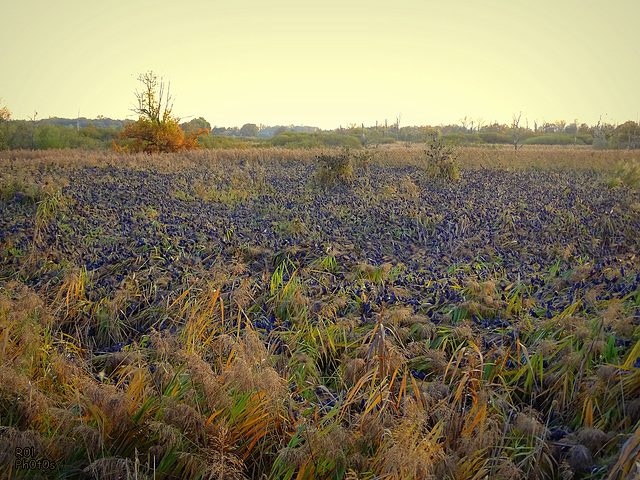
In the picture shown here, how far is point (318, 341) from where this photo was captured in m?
3.30

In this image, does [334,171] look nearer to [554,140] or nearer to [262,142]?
[262,142]

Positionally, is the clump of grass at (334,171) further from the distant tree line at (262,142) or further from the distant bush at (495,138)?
the distant bush at (495,138)

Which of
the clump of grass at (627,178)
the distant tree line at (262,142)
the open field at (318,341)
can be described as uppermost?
the distant tree line at (262,142)

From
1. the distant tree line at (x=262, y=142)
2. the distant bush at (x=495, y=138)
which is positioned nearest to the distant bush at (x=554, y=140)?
the distant tree line at (x=262, y=142)

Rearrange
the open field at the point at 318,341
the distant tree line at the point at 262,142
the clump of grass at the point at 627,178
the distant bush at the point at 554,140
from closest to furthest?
the open field at the point at 318,341
the clump of grass at the point at 627,178
the distant tree line at the point at 262,142
the distant bush at the point at 554,140

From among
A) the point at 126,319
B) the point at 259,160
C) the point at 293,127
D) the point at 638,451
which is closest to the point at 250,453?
the point at 638,451

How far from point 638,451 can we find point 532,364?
1.10 metres

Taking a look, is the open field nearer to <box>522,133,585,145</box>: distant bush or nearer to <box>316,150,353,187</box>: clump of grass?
<box>316,150,353,187</box>: clump of grass

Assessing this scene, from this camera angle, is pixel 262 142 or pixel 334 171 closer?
pixel 334 171

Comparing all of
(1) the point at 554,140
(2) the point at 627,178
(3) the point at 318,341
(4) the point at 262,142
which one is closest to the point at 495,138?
(1) the point at 554,140

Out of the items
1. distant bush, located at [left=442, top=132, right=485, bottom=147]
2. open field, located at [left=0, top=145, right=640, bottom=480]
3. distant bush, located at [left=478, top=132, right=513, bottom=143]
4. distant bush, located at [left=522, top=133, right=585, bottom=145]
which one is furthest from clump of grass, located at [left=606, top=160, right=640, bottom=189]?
distant bush, located at [left=478, top=132, right=513, bottom=143]

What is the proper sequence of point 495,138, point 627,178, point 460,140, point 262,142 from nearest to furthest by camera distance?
point 627,178 < point 460,140 < point 262,142 < point 495,138

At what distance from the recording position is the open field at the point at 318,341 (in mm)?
1955

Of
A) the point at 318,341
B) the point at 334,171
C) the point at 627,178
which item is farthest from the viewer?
the point at 334,171
